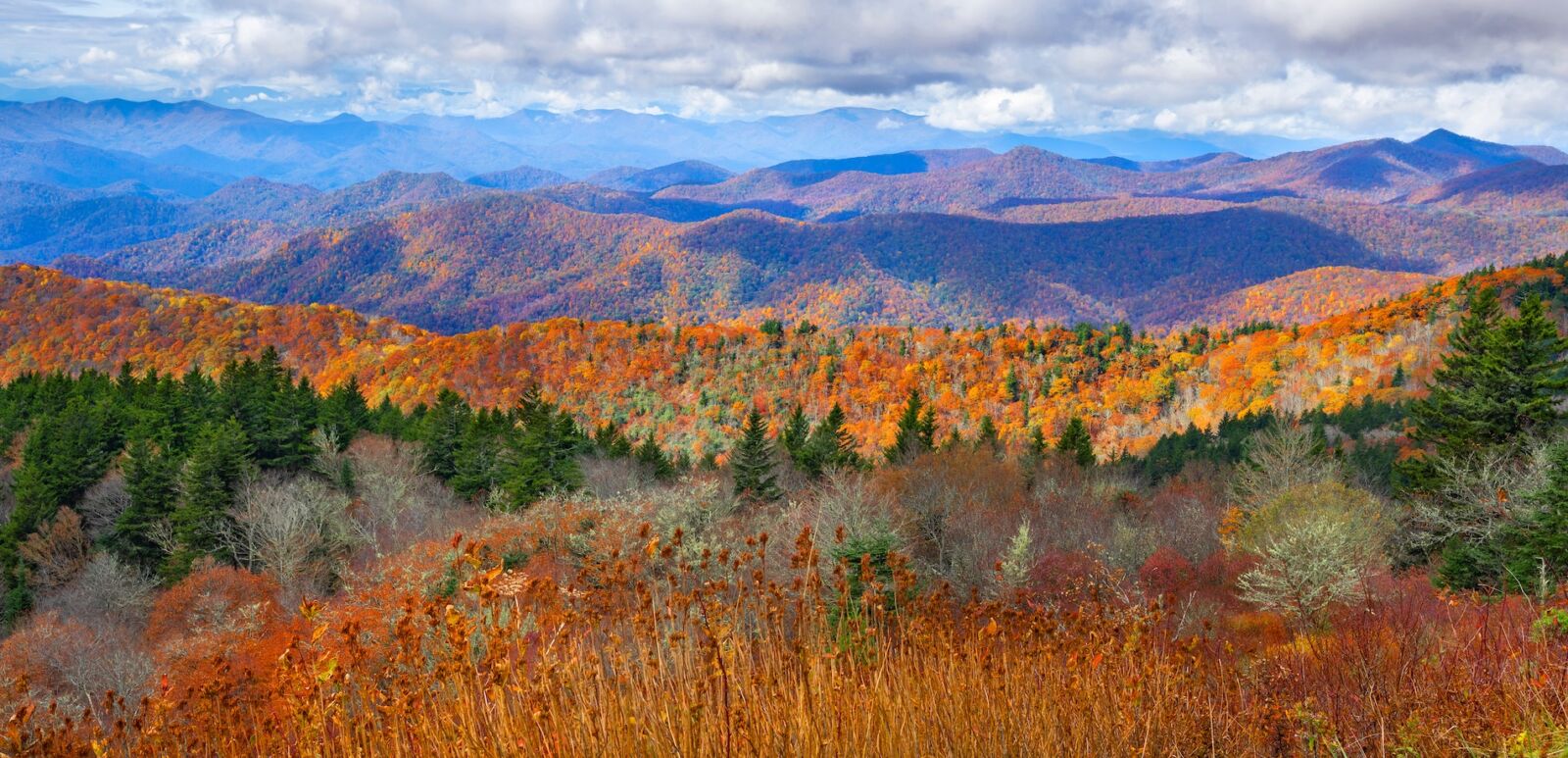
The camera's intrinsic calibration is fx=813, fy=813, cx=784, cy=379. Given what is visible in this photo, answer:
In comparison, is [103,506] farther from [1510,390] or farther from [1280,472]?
[1510,390]

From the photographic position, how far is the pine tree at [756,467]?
1451 inches

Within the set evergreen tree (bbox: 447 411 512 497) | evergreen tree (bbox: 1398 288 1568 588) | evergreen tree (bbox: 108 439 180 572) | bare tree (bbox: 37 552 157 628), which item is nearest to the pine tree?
evergreen tree (bbox: 447 411 512 497)

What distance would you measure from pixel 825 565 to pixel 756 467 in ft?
84.1

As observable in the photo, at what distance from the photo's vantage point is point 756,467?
38.1 meters

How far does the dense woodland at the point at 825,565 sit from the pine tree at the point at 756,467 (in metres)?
0.17

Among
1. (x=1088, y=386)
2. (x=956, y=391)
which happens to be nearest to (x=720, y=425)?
(x=956, y=391)

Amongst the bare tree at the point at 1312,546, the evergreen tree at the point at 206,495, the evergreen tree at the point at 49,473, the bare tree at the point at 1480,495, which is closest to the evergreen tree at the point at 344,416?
the evergreen tree at the point at 206,495

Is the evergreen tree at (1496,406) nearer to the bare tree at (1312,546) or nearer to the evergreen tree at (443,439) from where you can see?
the bare tree at (1312,546)

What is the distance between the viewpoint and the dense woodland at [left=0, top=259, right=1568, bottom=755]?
2725 mm

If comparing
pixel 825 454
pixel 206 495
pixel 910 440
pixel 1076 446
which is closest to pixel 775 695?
pixel 206 495

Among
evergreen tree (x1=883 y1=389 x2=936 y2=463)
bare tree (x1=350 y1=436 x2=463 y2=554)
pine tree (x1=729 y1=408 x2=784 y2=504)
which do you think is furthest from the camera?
evergreen tree (x1=883 y1=389 x2=936 y2=463)

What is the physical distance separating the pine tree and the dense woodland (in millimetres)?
172

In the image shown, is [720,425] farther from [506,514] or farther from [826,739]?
[826,739]

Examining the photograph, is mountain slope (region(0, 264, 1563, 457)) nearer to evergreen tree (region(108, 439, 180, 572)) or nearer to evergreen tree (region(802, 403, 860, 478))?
evergreen tree (region(802, 403, 860, 478))
